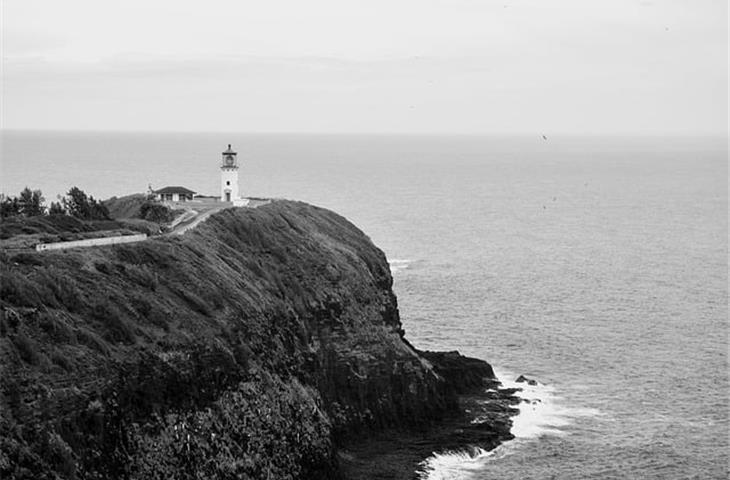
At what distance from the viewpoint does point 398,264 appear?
123875mm

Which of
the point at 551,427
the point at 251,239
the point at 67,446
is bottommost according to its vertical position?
the point at 551,427

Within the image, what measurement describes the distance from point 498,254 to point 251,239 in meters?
67.0

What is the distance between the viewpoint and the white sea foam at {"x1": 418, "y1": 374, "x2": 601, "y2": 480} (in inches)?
2302

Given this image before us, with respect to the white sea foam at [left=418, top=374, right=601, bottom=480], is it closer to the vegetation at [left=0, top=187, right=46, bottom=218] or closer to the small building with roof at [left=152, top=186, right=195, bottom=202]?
the small building with roof at [left=152, top=186, right=195, bottom=202]

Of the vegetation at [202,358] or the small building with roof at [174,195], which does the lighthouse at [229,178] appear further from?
the vegetation at [202,358]

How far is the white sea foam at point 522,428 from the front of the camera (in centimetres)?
5847

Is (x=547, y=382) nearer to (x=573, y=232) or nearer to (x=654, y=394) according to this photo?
(x=654, y=394)

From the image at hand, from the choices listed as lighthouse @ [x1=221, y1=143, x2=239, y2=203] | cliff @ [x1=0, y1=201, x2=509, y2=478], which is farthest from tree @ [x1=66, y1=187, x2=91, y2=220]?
lighthouse @ [x1=221, y1=143, x2=239, y2=203]

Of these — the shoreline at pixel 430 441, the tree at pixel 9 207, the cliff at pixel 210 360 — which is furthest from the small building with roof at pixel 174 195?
the shoreline at pixel 430 441

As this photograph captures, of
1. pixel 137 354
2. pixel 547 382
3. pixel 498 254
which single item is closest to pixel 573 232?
pixel 498 254

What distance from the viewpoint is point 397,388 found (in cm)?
6619

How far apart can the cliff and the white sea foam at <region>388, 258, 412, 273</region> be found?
43.1m

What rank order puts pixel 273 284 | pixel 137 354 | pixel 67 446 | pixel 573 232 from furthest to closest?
pixel 573 232 → pixel 273 284 → pixel 137 354 → pixel 67 446

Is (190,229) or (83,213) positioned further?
(83,213)
